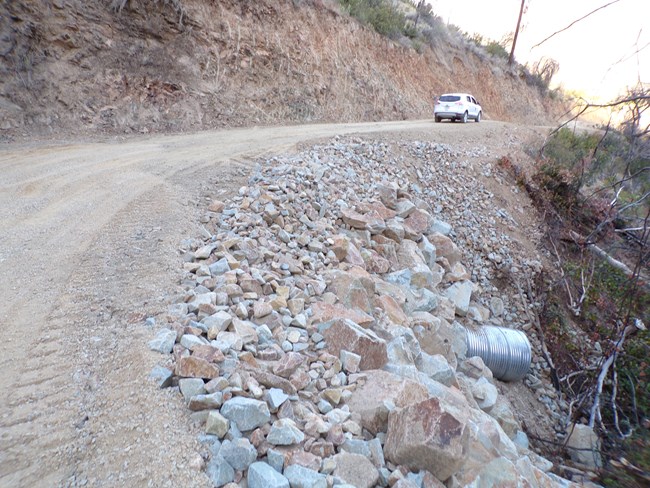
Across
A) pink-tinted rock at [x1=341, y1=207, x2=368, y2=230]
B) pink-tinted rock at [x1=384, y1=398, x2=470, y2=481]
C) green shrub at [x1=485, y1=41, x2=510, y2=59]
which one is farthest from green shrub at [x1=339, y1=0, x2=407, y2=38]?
pink-tinted rock at [x1=384, y1=398, x2=470, y2=481]

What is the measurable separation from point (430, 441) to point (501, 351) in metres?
4.69

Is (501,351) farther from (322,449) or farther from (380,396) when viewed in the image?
(322,449)

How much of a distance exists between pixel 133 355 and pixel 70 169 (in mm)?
5335

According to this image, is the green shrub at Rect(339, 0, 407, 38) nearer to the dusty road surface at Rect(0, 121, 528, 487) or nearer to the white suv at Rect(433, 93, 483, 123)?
the white suv at Rect(433, 93, 483, 123)

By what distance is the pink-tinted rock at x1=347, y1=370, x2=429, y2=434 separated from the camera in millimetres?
3215

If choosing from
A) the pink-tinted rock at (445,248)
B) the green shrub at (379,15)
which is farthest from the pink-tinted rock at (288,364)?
the green shrub at (379,15)

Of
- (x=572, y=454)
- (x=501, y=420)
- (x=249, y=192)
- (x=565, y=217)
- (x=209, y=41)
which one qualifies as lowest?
(x=572, y=454)

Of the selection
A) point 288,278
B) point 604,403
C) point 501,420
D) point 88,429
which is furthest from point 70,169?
point 604,403

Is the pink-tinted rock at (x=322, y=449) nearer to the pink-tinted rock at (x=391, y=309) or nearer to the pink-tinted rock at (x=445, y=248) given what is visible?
the pink-tinted rock at (x=391, y=309)

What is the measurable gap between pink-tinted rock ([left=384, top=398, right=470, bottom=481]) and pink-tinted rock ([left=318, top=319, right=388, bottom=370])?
0.98 m

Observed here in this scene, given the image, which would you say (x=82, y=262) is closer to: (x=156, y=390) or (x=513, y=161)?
(x=156, y=390)

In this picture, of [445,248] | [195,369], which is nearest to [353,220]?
[445,248]

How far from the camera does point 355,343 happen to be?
3.94 m

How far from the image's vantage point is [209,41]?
48.0 feet
